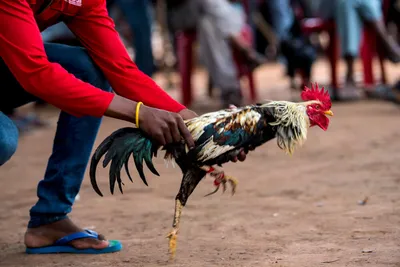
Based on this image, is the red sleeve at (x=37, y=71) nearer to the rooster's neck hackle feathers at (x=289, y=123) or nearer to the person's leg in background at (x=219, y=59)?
the rooster's neck hackle feathers at (x=289, y=123)

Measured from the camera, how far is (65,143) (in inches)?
136

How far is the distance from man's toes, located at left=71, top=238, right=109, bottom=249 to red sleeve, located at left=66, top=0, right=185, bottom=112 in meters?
0.67

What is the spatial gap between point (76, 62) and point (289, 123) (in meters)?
0.93

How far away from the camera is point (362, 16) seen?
8805 mm

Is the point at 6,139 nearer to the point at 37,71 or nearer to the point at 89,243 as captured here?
the point at 37,71

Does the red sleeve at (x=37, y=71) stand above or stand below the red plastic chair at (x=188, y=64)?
above

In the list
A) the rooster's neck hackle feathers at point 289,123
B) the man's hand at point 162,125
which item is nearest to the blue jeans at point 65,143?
the man's hand at point 162,125

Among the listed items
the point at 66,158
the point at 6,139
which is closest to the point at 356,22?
the point at 66,158

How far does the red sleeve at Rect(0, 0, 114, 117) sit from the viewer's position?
2.90m

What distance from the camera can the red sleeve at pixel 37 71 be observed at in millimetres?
2898

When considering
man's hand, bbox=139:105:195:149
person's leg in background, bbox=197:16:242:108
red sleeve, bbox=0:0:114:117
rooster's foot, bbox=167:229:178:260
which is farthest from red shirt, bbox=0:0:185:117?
person's leg in background, bbox=197:16:242:108

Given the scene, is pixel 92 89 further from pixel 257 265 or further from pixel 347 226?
pixel 347 226

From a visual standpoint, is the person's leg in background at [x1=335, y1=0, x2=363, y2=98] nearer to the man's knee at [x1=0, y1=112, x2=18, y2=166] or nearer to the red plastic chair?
the red plastic chair

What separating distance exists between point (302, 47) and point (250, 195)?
5.20 meters
